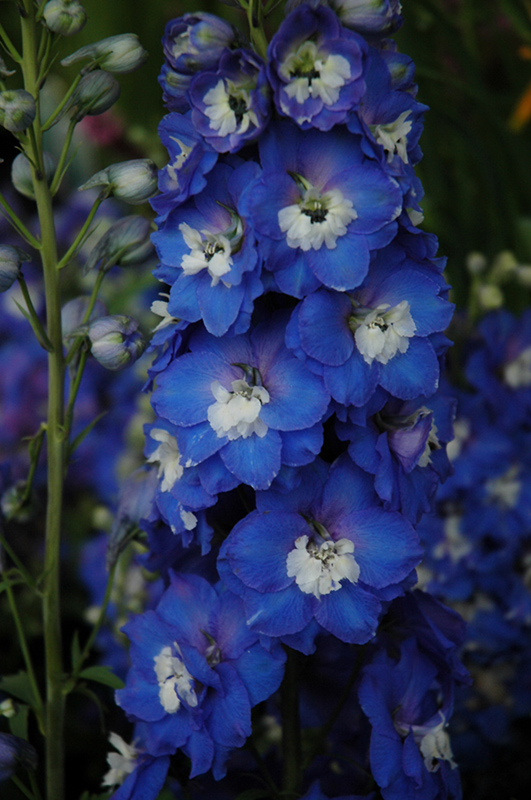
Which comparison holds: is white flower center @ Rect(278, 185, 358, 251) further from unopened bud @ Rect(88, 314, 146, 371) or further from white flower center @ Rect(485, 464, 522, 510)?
white flower center @ Rect(485, 464, 522, 510)

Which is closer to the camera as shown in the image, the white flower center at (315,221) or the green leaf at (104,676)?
the white flower center at (315,221)

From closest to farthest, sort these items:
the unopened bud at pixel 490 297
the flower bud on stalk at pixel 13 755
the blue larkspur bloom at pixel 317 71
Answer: the blue larkspur bloom at pixel 317 71, the flower bud on stalk at pixel 13 755, the unopened bud at pixel 490 297

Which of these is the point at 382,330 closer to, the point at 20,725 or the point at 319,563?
the point at 319,563

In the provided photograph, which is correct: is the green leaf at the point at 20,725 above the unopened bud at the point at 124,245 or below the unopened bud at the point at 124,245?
below

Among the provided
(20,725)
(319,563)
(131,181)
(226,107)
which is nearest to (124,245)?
(131,181)

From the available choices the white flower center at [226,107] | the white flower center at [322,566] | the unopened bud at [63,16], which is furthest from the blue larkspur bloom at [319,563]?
the unopened bud at [63,16]

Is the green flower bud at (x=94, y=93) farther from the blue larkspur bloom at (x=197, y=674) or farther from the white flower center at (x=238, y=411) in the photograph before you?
the blue larkspur bloom at (x=197, y=674)
